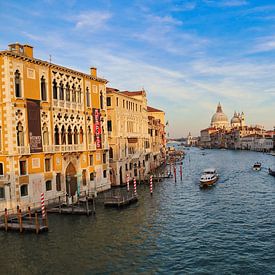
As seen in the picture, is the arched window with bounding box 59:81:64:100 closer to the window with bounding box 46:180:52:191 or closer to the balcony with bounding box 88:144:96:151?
the balcony with bounding box 88:144:96:151

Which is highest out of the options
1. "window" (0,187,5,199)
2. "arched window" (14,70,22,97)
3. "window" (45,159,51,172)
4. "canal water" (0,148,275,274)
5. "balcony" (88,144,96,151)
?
"arched window" (14,70,22,97)

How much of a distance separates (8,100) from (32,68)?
11.9ft

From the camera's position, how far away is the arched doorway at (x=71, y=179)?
105 ft

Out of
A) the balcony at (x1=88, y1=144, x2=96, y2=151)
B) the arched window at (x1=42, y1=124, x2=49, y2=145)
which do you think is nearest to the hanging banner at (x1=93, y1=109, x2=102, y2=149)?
the balcony at (x1=88, y1=144, x2=96, y2=151)

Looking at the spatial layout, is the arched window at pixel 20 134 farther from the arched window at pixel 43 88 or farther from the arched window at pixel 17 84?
the arched window at pixel 43 88

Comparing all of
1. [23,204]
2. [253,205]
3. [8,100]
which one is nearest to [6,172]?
[23,204]

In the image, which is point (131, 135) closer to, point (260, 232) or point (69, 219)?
point (69, 219)

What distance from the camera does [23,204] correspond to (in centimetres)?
2620

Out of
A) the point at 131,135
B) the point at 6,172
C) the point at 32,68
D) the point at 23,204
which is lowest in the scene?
the point at 23,204

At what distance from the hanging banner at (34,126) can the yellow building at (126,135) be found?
15164 millimetres

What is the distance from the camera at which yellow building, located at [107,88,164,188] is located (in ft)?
139

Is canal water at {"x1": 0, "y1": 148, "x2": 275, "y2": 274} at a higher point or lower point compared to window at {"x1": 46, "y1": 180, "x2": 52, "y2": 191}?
lower

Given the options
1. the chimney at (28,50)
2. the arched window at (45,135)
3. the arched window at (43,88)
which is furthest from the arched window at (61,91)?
the chimney at (28,50)

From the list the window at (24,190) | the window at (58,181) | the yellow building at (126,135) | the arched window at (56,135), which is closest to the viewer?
the window at (24,190)
